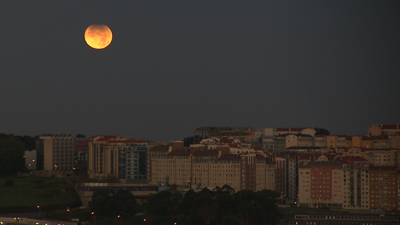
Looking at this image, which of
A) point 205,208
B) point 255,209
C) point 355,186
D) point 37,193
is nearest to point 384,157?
point 355,186

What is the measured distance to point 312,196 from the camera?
134ft

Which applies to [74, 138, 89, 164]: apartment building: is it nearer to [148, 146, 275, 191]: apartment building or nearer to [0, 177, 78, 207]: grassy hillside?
[0, 177, 78, 207]: grassy hillside

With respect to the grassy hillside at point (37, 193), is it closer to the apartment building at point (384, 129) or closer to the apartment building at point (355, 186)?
the apartment building at point (355, 186)

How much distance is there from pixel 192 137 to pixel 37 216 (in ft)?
106

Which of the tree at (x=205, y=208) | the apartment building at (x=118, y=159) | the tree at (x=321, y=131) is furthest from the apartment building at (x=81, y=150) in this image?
the tree at (x=205, y=208)

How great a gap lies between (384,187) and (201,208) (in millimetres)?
11819

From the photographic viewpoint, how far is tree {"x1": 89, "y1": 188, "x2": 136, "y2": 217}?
3612cm

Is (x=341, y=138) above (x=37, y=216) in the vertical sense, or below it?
above

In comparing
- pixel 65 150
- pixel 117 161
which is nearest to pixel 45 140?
pixel 65 150

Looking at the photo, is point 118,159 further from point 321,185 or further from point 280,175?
point 321,185

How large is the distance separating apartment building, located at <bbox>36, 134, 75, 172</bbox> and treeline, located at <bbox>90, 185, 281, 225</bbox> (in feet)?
76.1

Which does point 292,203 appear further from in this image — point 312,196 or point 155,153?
point 155,153

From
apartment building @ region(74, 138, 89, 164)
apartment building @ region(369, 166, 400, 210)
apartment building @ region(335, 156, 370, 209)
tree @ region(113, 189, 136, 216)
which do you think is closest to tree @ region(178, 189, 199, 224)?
tree @ region(113, 189, 136, 216)

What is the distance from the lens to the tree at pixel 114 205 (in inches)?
1422
